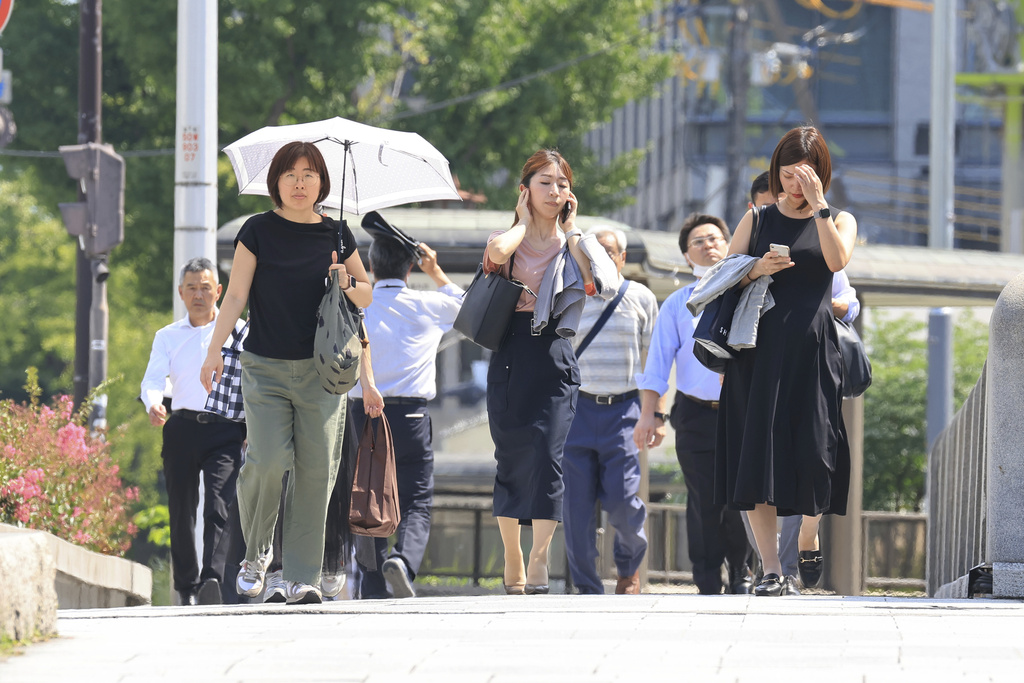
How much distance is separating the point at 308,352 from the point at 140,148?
14.2 metres

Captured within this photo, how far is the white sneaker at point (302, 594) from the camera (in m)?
6.32

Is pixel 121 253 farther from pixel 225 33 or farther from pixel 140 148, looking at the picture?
pixel 225 33

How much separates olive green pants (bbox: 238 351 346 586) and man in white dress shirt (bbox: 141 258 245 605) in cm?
184

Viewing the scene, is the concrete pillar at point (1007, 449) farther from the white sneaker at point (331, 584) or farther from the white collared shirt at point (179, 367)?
the white collared shirt at point (179, 367)

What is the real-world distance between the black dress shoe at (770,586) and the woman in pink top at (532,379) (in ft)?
2.91

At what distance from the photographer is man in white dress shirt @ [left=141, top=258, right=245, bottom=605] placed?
8.30m

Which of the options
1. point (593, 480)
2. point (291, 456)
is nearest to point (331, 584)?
point (291, 456)

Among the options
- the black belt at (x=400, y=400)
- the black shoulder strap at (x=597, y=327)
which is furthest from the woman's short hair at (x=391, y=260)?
the black shoulder strap at (x=597, y=327)

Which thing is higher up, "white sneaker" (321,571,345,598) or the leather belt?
the leather belt

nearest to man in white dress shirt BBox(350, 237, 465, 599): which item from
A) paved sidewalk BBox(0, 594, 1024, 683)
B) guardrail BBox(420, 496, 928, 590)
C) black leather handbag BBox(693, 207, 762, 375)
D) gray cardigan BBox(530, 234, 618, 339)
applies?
gray cardigan BBox(530, 234, 618, 339)

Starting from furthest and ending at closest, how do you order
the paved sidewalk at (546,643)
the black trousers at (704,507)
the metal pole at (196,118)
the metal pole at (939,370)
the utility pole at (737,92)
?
the utility pole at (737,92), the metal pole at (939,370), the metal pole at (196,118), the black trousers at (704,507), the paved sidewalk at (546,643)

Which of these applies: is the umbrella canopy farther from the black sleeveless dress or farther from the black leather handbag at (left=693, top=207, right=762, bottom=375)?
the black sleeveless dress

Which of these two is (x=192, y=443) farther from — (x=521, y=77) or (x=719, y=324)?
(x=521, y=77)

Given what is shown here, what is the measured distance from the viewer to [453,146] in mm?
19500
